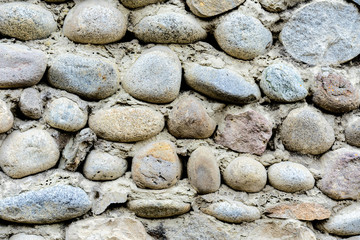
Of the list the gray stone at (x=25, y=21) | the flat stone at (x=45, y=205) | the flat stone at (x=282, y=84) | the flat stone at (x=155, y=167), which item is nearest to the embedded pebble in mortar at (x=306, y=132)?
the flat stone at (x=282, y=84)

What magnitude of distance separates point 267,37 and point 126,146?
0.52 m

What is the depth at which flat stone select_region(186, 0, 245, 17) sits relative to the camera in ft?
3.62

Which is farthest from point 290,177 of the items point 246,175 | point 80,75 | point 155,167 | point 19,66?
point 19,66

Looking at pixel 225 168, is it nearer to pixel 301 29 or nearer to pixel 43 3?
pixel 301 29

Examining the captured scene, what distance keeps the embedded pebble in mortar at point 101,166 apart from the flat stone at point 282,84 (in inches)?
18.6

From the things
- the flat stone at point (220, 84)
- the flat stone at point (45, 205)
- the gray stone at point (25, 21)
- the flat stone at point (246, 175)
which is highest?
the gray stone at point (25, 21)

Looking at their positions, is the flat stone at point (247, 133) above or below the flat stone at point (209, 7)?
below

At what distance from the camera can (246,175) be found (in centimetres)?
108

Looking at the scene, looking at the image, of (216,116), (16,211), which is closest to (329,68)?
(216,116)

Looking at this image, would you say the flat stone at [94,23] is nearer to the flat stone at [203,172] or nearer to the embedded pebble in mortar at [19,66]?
the embedded pebble in mortar at [19,66]

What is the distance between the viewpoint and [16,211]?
0.95 meters

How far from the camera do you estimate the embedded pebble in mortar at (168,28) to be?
1072 mm

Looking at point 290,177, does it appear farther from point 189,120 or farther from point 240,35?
point 240,35

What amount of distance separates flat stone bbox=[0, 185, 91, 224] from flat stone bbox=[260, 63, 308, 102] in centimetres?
59
